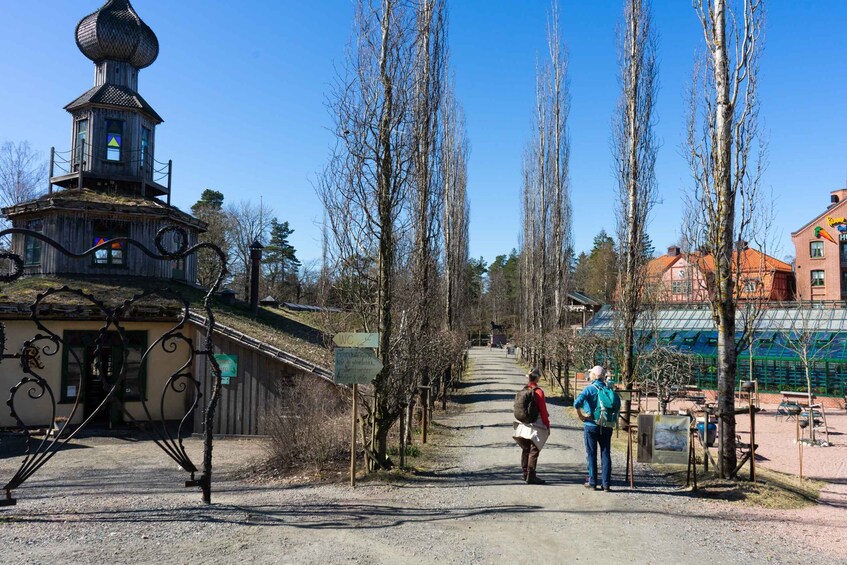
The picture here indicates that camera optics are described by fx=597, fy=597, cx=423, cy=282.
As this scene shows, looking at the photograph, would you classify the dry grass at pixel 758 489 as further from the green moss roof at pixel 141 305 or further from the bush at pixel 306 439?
the green moss roof at pixel 141 305

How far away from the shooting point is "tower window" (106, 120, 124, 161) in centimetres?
2198

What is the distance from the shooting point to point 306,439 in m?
10.0

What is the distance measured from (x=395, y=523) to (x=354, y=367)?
8.09ft

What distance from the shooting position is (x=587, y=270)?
84938mm

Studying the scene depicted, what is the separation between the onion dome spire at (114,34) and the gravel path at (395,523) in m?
18.0

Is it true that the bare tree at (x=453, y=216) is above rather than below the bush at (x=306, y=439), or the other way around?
above

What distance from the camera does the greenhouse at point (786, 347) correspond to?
24.2 metres

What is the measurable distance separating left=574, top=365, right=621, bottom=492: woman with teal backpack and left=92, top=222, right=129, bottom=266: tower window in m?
17.1

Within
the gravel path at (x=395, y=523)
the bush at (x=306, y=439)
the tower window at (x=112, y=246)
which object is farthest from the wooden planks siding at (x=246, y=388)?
the tower window at (x=112, y=246)

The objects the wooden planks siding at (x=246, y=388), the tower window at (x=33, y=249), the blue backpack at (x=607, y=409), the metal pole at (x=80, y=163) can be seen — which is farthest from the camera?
the metal pole at (x=80, y=163)

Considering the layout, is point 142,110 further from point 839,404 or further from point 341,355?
point 839,404

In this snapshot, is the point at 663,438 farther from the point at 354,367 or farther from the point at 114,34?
the point at 114,34

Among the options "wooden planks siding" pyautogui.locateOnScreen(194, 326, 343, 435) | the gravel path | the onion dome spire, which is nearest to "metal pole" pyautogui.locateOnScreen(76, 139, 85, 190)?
the onion dome spire

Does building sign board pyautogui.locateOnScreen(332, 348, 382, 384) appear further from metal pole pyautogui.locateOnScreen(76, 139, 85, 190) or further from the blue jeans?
metal pole pyautogui.locateOnScreen(76, 139, 85, 190)
